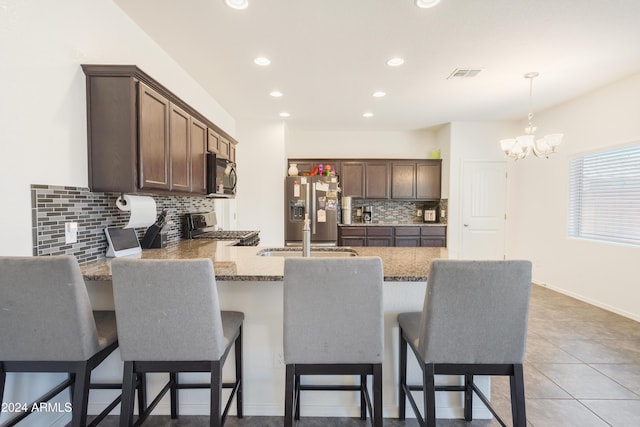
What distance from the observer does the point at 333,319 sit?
49.4 inches

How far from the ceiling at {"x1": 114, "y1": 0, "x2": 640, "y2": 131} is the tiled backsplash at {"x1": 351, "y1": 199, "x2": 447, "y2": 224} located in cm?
200

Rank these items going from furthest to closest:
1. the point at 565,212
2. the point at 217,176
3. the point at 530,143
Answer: the point at 565,212, the point at 530,143, the point at 217,176

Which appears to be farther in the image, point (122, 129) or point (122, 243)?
point (122, 243)

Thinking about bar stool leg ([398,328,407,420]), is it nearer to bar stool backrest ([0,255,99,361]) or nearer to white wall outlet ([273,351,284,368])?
white wall outlet ([273,351,284,368])

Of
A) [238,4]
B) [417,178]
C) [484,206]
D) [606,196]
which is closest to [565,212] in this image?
[606,196]

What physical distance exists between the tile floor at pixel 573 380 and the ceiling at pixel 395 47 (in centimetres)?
261

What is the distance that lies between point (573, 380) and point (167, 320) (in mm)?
2707

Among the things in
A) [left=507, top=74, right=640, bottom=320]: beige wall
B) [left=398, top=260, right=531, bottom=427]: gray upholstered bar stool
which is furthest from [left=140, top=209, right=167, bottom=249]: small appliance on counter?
[left=507, top=74, right=640, bottom=320]: beige wall

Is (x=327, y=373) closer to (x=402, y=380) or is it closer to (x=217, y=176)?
(x=402, y=380)

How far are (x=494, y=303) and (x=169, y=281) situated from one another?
1.34 meters

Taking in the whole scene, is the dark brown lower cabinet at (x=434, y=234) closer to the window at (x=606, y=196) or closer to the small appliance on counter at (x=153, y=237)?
the window at (x=606, y=196)

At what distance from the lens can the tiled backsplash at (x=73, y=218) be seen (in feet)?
4.91

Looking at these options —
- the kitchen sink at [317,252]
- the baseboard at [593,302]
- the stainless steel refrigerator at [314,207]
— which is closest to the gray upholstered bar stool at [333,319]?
the kitchen sink at [317,252]

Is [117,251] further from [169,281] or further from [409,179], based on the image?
[409,179]
